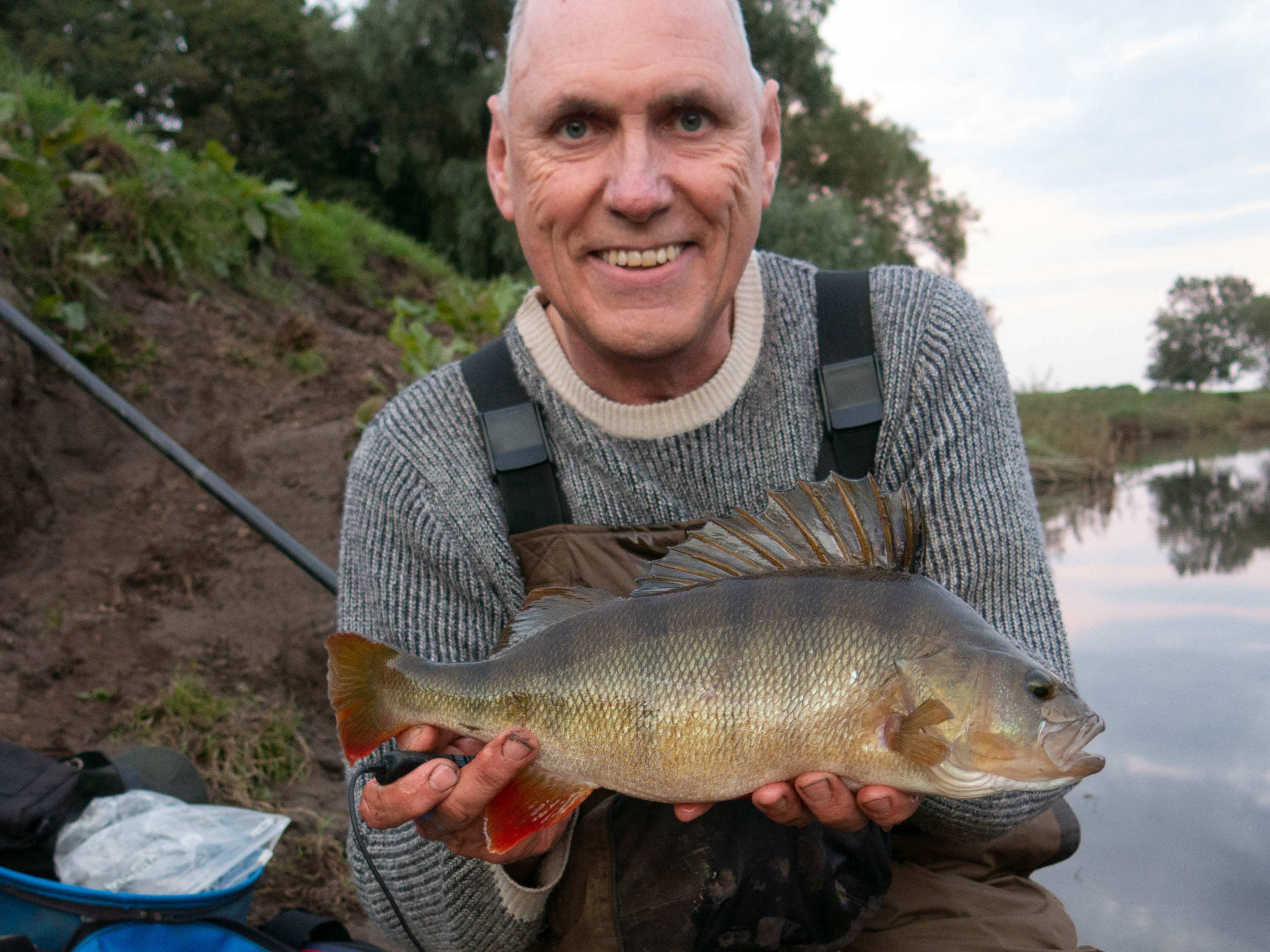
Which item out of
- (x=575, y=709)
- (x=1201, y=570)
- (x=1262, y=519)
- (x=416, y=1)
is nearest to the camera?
(x=575, y=709)

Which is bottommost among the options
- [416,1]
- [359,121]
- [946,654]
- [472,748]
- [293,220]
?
[472,748]

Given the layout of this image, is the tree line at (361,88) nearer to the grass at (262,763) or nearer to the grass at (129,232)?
the grass at (129,232)

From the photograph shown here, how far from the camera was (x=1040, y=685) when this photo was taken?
1477 mm

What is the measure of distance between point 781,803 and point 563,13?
1714 millimetres

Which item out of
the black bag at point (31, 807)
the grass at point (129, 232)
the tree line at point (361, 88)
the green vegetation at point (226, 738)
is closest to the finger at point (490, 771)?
the black bag at point (31, 807)

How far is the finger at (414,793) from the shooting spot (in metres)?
1.68

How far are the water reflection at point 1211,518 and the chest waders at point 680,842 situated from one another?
10520 mm

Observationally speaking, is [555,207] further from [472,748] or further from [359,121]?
[359,121]

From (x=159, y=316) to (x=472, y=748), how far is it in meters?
5.77

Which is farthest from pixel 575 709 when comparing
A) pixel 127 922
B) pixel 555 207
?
pixel 127 922

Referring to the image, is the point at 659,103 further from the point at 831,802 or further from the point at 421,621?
the point at 831,802

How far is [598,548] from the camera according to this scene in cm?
222

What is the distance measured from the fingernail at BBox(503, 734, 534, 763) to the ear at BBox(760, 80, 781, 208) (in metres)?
1.43

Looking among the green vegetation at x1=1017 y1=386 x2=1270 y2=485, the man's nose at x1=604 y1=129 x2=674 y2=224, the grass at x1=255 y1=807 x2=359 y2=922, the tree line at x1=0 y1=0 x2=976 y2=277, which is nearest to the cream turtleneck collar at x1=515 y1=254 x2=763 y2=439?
the man's nose at x1=604 y1=129 x2=674 y2=224
